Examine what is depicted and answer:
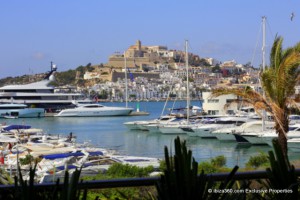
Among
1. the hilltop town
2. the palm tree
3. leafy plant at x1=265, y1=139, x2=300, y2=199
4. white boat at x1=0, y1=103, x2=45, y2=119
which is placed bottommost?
white boat at x1=0, y1=103, x2=45, y2=119

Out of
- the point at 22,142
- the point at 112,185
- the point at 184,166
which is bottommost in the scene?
the point at 22,142

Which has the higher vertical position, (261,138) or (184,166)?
(184,166)

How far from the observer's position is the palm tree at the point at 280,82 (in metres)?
10.6

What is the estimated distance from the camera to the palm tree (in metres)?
10.6

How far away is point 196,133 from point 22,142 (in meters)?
12.0

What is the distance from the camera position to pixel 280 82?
34.8ft

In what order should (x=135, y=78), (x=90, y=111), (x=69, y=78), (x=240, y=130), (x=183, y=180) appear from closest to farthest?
(x=183, y=180) → (x=240, y=130) → (x=90, y=111) → (x=135, y=78) → (x=69, y=78)

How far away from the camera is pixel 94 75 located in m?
175

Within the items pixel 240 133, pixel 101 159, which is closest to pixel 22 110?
pixel 240 133

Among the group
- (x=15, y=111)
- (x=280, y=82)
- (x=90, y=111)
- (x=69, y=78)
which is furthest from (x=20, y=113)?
(x=69, y=78)

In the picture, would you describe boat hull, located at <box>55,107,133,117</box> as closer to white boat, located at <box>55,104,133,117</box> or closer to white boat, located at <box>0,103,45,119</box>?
white boat, located at <box>55,104,133,117</box>

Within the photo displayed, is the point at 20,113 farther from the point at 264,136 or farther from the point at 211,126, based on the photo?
the point at 264,136

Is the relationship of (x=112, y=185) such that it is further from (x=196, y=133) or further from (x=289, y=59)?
(x=196, y=133)

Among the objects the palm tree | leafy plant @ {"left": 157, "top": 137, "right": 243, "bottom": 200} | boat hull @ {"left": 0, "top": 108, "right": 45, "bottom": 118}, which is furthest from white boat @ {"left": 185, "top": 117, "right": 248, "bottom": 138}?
boat hull @ {"left": 0, "top": 108, "right": 45, "bottom": 118}
